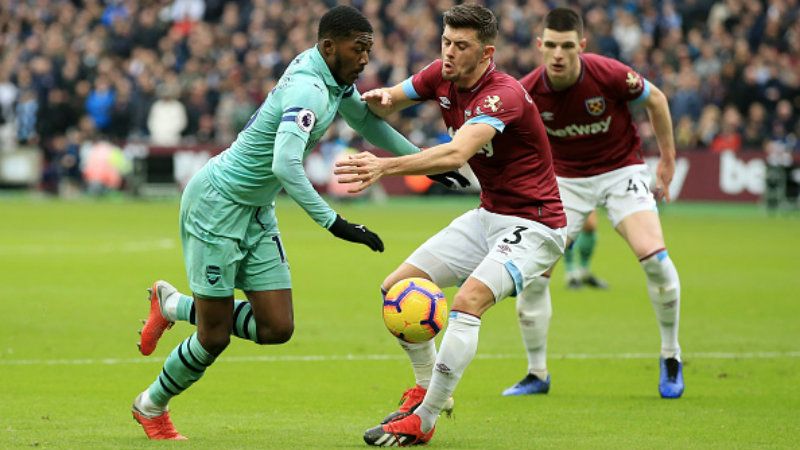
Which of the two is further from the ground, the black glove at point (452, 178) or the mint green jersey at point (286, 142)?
the mint green jersey at point (286, 142)

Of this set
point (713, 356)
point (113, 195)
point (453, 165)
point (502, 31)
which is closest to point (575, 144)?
point (713, 356)

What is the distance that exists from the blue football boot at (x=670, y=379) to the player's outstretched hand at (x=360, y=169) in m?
3.18

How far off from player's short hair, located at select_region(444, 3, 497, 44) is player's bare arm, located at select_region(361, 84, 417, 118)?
0.80m

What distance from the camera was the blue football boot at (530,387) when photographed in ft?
31.2

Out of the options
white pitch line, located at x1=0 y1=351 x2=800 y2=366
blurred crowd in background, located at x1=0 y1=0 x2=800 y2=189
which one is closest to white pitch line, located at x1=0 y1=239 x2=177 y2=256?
white pitch line, located at x1=0 y1=351 x2=800 y2=366

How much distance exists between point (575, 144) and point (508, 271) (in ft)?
9.06

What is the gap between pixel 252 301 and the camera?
7.94 m

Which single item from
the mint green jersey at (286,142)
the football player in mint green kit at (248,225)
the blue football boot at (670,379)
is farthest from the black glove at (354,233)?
the blue football boot at (670,379)

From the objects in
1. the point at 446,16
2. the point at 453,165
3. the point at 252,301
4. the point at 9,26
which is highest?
the point at 446,16

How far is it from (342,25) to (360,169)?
94cm

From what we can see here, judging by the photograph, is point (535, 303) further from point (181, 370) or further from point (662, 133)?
point (181, 370)

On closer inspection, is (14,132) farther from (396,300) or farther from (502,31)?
(396,300)

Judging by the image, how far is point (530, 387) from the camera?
9.54 m

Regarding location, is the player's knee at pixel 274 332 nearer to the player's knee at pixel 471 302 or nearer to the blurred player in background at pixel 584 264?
the player's knee at pixel 471 302
